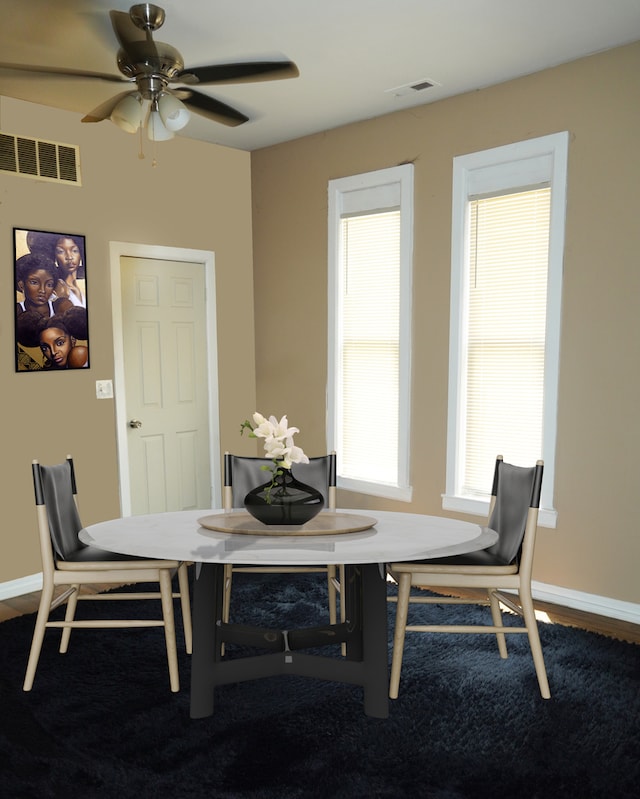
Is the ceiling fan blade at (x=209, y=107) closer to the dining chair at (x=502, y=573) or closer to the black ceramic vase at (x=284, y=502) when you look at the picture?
the black ceramic vase at (x=284, y=502)

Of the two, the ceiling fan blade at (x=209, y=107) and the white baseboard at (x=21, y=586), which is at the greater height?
the ceiling fan blade at (x=209, y=107)

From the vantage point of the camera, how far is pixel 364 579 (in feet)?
8.82

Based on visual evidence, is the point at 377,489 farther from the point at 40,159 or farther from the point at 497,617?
the point at 40,159

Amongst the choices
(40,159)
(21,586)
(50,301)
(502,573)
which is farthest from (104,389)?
(502,573)

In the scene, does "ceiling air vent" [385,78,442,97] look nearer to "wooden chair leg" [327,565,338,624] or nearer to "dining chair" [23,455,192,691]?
"wooden chair leg" [327,565,338,624]

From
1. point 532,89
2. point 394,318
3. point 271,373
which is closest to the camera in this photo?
point 532,89

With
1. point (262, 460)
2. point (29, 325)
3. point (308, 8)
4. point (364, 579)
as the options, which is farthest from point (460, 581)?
point (29, 325)

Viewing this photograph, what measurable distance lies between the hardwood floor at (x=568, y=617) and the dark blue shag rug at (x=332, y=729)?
6.9 inches

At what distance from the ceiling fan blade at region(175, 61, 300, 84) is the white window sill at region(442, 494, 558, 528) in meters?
2.53

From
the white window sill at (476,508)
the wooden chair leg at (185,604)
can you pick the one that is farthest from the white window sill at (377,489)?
the wooden chair leg at (185,604)

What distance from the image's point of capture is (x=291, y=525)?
277 centimetres

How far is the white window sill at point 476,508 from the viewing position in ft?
12.4

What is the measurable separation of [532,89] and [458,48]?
592 mm

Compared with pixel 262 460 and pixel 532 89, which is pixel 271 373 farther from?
pixel 532 89
